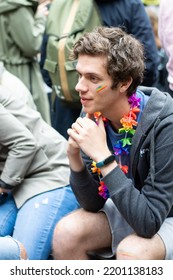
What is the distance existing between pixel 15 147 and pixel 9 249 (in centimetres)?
77

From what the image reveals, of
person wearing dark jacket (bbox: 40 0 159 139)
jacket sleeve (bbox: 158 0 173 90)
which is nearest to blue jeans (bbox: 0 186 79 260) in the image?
jacket sleeve (bbox: 158 0 173 90)

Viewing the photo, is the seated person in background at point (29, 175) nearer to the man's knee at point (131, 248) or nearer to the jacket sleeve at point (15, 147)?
the jacket sleeve at point (15, 147)

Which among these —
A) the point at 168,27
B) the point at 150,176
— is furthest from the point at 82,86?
the point at 168,27

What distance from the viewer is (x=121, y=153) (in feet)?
10.5

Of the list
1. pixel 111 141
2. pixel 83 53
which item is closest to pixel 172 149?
pixel 111 141

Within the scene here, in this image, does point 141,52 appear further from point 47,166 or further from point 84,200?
point 47,166

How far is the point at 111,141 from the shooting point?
330cm

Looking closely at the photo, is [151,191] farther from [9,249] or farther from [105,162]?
[9,249]

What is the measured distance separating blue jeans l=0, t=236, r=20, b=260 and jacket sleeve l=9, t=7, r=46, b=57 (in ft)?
7.49

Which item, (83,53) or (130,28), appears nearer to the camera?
(83,53)

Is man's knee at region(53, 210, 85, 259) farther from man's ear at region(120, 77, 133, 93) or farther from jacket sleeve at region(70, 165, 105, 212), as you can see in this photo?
man's ear at region(120, 77, 133, 93)

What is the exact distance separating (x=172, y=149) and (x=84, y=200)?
0.57m

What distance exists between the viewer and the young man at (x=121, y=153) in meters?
3.02

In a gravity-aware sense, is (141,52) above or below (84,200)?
above
